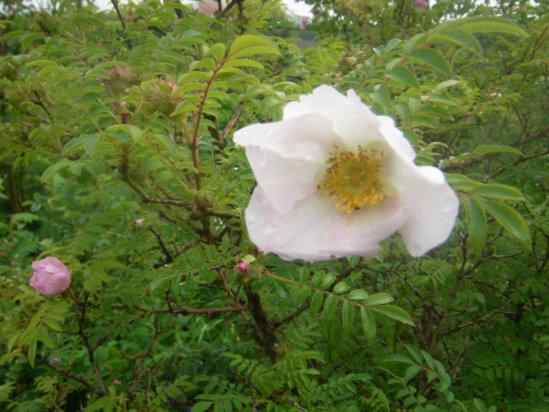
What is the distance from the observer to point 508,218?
86 centimetres

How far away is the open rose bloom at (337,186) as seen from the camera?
0.78 metres

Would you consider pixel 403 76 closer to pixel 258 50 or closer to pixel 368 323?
pixel 258 50

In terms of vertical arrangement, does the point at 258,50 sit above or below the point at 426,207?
above

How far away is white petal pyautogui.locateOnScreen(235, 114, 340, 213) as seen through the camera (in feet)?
2.80

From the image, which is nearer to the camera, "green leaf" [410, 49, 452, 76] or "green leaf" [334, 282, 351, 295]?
"green leaf" [410, 49, 452, 76]

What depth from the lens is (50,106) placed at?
1.42 m

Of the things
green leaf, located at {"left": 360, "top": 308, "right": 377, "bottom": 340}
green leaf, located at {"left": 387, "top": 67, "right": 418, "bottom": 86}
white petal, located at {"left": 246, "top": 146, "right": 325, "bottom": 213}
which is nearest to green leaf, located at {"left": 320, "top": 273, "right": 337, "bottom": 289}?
green leaf, located at {"left": 360, "top": 308, "right": 377, "bottom": 340}

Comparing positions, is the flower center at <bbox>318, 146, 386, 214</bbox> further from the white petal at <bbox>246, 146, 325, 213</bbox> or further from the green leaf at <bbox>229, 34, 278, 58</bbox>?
the green leaf at <bbox>229, 34, 278, 58</bbox>

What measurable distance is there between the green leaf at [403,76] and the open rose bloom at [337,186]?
0.32 feet

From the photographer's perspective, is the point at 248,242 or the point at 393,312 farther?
the point at 248,242

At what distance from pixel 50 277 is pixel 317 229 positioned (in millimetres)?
659

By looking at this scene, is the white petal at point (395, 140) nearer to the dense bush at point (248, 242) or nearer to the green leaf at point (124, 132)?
the dense bush at point (248, 242)

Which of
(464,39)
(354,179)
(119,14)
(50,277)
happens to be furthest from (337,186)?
(119,14)

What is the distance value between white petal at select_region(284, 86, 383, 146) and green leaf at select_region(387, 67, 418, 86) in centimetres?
10
